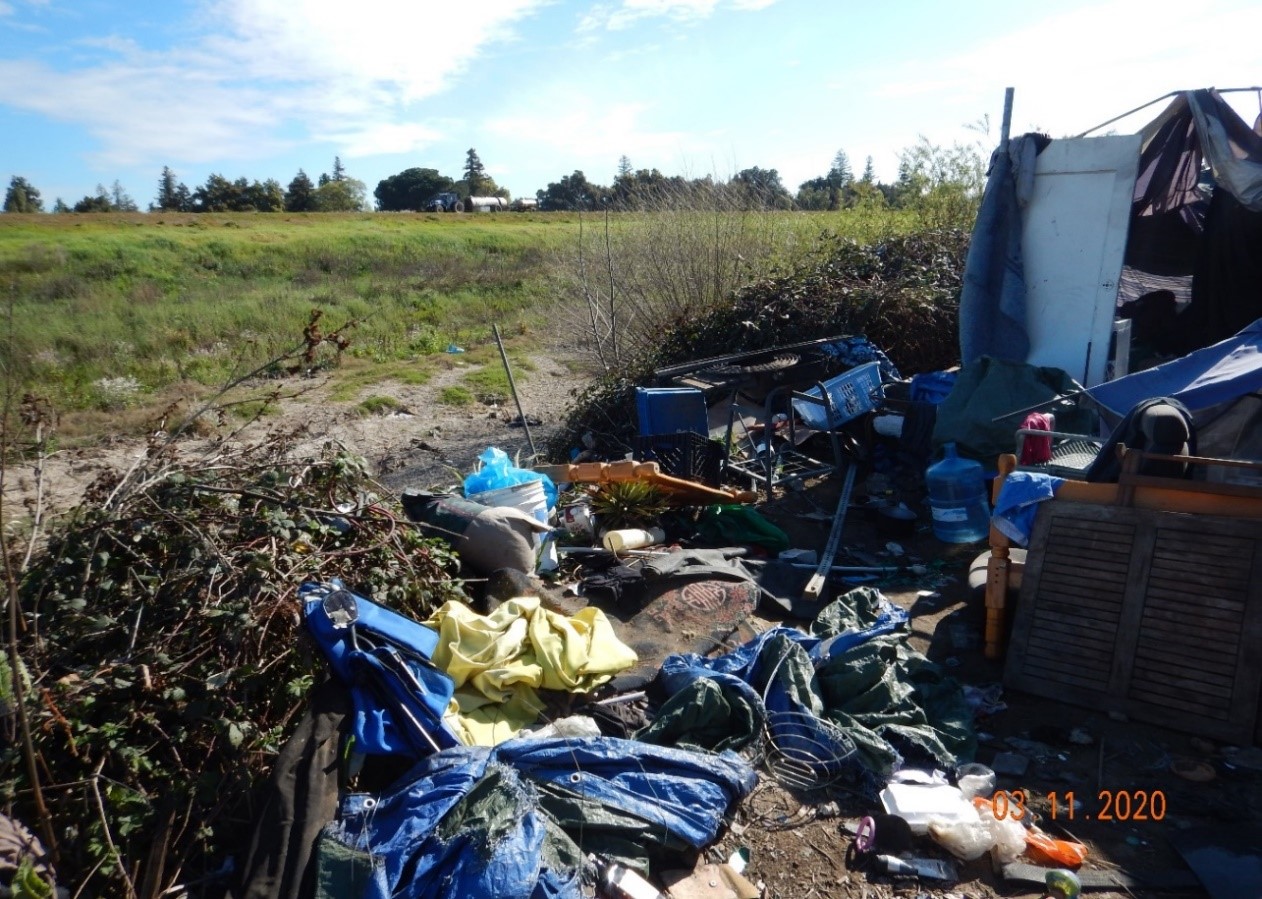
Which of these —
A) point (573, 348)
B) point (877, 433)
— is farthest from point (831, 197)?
point (877, 433)

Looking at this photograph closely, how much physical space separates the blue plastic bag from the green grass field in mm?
1274

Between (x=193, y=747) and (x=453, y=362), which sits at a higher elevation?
(x=193, y=747)

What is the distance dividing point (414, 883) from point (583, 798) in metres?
0.63

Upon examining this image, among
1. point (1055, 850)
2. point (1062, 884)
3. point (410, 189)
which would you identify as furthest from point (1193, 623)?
point (410, 189)

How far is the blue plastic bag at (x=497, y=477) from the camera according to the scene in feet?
18.2

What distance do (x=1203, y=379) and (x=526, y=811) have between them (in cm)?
456

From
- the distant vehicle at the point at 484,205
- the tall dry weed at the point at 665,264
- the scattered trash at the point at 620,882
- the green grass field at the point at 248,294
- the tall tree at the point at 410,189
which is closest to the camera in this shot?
the scattered trash at the point at 620,882

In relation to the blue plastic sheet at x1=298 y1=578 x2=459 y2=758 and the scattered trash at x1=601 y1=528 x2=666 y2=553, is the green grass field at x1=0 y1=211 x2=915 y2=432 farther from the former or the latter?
the blue plastic sheet at x1=298 y1=578 x2=459 y2=758

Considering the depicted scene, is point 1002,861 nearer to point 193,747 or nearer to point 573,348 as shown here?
point 193,747

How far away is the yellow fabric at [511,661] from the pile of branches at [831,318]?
15.8 ft

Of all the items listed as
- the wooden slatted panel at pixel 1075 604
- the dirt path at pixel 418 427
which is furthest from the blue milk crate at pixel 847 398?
the wooden slatted panel at pixel 1075 604

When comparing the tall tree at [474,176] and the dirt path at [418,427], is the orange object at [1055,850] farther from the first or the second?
the tall tree at [474,176]

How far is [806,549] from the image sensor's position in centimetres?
606

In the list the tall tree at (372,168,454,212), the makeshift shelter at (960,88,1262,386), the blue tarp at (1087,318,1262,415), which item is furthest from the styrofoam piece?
the tall tree at (372,168,454,212)
